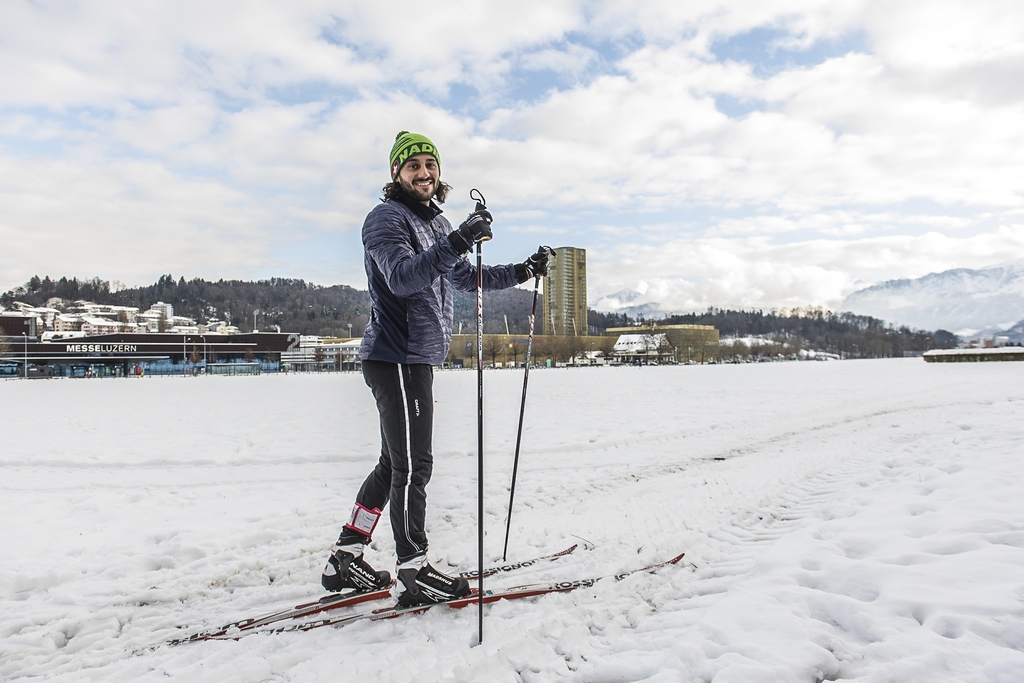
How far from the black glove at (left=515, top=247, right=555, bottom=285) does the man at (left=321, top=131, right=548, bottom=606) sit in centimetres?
65

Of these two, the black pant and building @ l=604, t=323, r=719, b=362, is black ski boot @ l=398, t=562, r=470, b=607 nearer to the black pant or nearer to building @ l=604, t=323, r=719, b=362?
the black pant

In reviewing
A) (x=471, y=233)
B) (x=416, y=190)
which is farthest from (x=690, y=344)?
(x=471, y=233)

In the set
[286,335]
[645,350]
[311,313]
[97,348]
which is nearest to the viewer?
[97,348]

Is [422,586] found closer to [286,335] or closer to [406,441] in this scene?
[406,441]

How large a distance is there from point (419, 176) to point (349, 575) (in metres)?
2.26

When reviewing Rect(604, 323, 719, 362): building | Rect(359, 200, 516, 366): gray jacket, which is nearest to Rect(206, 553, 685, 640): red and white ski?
Rect(359, 200, 516, 366): gray jacket

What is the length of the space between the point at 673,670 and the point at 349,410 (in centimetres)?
1348

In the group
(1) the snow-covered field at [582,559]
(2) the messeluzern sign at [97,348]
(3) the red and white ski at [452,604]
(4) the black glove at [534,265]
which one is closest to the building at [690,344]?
(2) the messeluzern sign at [97,348]

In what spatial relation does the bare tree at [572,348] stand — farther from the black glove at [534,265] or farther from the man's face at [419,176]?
the man's face at [419,176]

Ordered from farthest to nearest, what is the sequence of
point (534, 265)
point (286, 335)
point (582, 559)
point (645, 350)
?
point (645, 350), point (286, 335), point (534, 265), point (582, 559)

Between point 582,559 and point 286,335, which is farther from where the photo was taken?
point 286,335

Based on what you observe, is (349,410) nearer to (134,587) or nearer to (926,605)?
(134,587)

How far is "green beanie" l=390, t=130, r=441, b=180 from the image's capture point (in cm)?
295

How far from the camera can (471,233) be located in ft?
8.23
